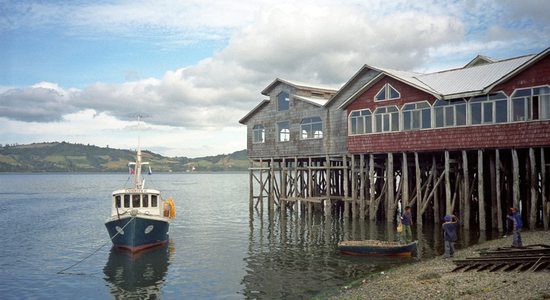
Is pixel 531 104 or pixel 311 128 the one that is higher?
pixel 531 104

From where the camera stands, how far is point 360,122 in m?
38.3

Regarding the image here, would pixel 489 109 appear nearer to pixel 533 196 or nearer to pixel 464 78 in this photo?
pixel 464 78

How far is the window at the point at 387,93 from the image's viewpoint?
3569 centimetres

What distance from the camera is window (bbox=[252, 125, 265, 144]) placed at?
4684 centimetres

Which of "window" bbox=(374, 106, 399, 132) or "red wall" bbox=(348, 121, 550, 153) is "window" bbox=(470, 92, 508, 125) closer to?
"red wall" bbox=(348, 121, 550, 153)

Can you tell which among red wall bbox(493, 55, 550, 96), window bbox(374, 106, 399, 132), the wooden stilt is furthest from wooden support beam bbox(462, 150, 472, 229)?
window bbox(374, 106, 399, 132)

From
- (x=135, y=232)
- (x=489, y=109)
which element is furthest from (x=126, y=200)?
(x=489, y=109)

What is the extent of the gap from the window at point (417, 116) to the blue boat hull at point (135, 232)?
1764 cm

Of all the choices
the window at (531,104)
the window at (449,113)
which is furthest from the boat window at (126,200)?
the window at (531,104)

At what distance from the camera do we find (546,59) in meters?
28.0

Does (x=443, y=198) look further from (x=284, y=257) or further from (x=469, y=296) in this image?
(x=469, y=296)

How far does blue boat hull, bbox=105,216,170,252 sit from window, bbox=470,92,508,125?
20.1m

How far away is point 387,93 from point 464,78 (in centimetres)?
522

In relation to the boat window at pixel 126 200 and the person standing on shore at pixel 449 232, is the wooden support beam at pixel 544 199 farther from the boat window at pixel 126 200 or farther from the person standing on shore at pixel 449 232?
the boat window at pixel 126 200
